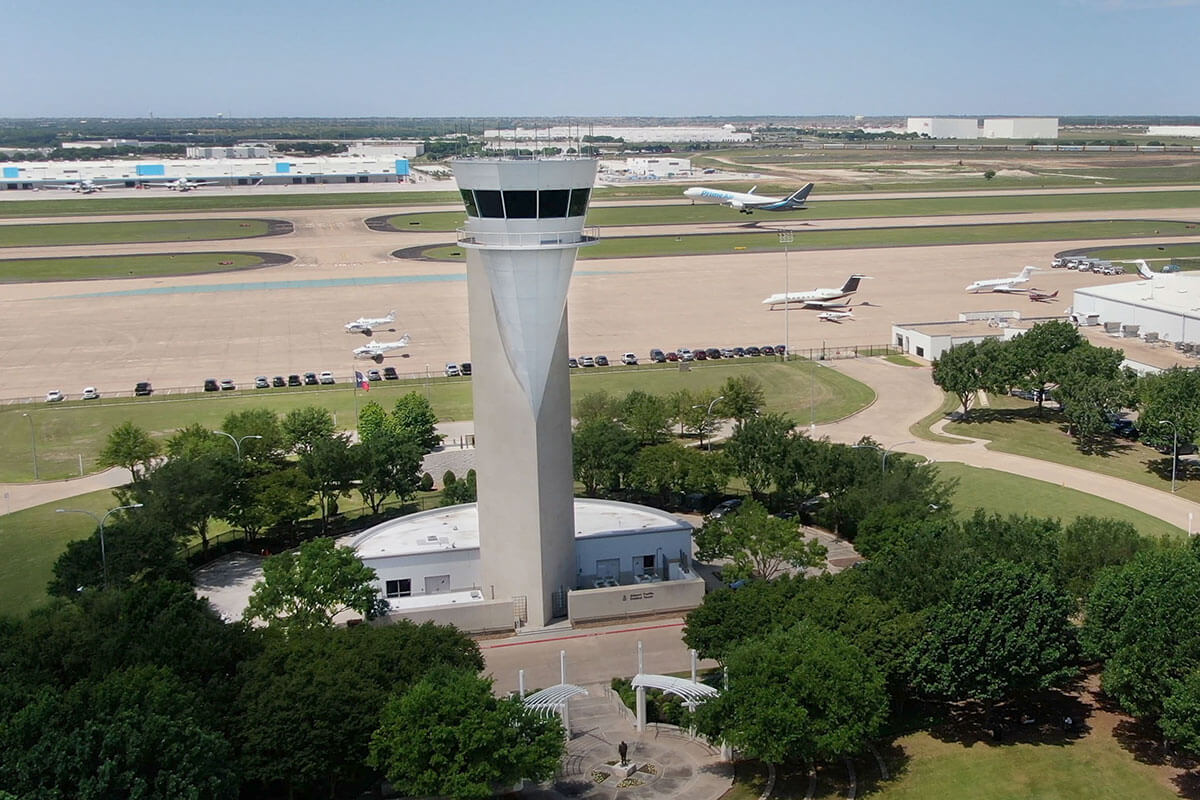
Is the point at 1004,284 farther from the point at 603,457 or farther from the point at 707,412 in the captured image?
the point at 603,457

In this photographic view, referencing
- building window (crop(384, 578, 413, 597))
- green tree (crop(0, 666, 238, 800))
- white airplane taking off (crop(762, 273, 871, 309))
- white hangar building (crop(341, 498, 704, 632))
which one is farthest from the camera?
white airplane taking off (crop(762, 273, 871, 309))

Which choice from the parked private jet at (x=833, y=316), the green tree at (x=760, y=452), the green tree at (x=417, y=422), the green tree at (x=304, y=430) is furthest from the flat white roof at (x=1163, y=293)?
the green tree at (x=304, y=430)

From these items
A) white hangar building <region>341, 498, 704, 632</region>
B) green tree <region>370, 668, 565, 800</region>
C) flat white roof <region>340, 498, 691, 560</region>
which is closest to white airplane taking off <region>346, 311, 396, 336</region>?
flat white roof <region>340, 498, 691, 560</region>

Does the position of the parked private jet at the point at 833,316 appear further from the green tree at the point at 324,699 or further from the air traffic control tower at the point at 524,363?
the green tree at the point at 324,699

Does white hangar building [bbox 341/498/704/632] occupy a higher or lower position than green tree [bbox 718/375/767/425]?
lower

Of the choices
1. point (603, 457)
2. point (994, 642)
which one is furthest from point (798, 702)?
point (603, 457)

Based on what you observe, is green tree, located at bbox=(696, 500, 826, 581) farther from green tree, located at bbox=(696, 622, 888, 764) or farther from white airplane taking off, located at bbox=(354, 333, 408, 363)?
white airplane taking off, located at bbox=(354, 333, 408, 363)

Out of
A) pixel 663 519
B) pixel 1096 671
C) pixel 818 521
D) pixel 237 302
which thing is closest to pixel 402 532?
pixel 663 519
